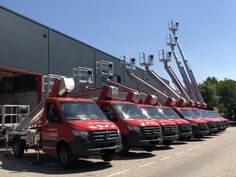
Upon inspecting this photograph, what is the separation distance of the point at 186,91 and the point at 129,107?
3419cm

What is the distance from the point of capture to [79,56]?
3269 centimetres

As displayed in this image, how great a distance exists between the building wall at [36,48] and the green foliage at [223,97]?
1587 inches

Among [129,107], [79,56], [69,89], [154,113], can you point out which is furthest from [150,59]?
[69,89]

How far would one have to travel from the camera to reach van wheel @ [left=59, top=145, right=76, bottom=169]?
12688mm

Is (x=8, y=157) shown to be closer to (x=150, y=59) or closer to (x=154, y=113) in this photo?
(x=154, y=113)

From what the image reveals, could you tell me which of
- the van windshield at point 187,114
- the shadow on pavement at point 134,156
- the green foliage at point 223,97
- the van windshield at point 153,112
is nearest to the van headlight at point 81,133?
the shadow on pavement at point 134,156

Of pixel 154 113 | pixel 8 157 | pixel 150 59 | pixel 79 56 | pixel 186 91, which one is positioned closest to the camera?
pixel 8 157

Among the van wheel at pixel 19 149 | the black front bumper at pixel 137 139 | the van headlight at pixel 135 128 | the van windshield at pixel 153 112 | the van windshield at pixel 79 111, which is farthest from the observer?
the van windshield at pixel 153 112

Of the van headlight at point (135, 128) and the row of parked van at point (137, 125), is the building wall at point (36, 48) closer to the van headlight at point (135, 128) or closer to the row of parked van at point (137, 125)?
the row of parked van at point (137, 125)

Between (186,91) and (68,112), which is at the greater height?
(186,91)

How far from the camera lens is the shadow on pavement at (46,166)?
12539 millimetres

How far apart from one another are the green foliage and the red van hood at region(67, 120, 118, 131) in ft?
182

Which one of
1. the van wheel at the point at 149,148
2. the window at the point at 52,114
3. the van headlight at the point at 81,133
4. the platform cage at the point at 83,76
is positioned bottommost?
the van wheel at the point at 149,148

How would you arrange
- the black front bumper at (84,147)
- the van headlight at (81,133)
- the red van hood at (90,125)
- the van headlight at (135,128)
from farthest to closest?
the van headlight at (135,128)
the red van hood at (90,125)
the van headlight at (81,133)
the black front bumper at (84,147)
